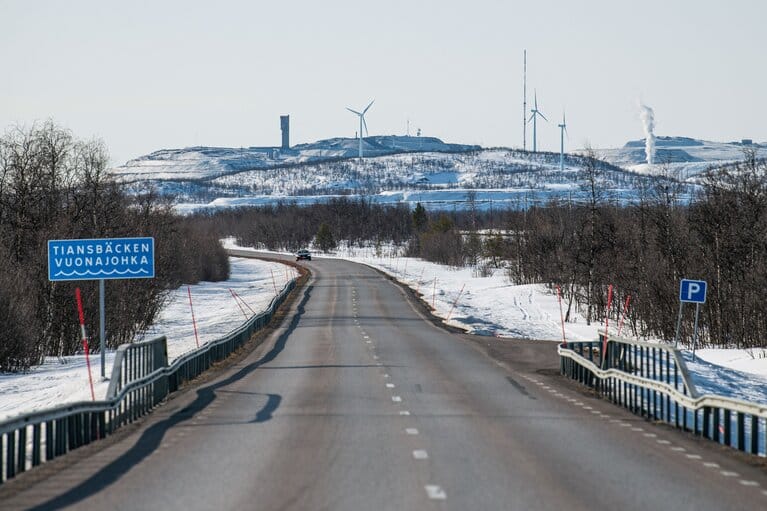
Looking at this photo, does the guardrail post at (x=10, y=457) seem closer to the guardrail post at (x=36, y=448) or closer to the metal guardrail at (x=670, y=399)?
the guardrail post at (x=36, y=448)

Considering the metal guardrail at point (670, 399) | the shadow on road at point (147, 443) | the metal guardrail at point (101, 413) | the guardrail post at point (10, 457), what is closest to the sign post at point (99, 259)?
the metal guardrail at point (101, 413)

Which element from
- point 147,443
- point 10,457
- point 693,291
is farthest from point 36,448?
point 693,291

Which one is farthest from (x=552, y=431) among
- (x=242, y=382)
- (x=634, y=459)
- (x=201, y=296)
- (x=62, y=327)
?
(x=201, y=296)

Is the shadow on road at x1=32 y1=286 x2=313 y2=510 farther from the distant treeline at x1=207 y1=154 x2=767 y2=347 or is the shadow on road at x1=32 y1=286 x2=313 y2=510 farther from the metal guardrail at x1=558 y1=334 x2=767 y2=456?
the distant treeline at x1=207 y1=154 x2=767 y2=347

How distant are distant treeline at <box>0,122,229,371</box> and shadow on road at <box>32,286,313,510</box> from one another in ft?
36.6

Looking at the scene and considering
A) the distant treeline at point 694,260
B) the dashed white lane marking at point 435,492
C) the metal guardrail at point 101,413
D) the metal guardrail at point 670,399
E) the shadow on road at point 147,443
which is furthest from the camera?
the distant treeline at point 694,260

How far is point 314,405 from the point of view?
20047 millimetres

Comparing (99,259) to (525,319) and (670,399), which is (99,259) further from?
(525,319)

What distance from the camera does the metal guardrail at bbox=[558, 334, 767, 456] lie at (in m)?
15.4

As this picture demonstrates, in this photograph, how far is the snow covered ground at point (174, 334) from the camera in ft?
81.4

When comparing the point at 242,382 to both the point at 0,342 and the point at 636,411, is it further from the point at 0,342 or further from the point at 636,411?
the point at 0,342

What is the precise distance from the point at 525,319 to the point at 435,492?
47137mm

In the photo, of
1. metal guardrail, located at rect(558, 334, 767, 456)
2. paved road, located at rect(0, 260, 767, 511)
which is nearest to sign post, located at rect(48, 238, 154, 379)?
paved road, located at rect(0, 260, 767, 511)

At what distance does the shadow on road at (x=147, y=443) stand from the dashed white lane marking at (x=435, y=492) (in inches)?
136
